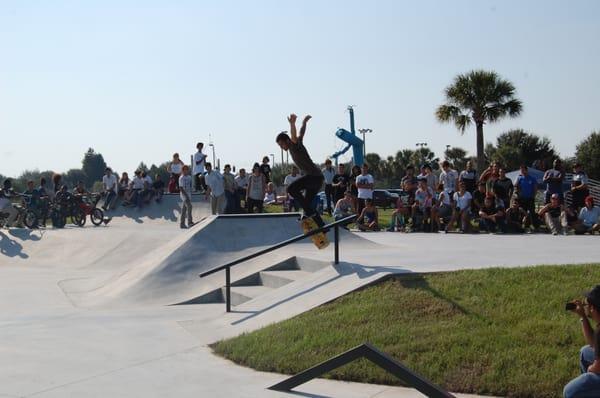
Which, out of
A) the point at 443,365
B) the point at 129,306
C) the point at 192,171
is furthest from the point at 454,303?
the point at 192,171

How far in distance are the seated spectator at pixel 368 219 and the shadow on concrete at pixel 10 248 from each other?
882 cm

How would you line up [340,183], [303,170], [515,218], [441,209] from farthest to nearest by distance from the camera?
[340,183] → [441,209] → [515,218] → [303,170]

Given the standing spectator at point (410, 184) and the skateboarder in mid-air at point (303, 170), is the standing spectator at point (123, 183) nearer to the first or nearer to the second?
the standing spectator at point (410, 184)

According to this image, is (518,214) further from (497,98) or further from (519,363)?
(497,98)

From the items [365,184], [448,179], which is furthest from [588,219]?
[365,184]

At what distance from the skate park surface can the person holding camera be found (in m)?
1.67

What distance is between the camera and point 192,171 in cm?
2197

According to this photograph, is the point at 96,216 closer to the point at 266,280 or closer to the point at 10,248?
the point at 10,248

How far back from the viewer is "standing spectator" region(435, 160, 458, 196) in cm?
1695

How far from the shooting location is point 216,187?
59.6ft

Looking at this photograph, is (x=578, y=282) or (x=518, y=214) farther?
(x=518, y=214)

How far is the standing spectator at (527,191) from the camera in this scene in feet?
51.2

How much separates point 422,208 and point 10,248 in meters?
11.2

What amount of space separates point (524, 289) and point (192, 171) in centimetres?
1578
